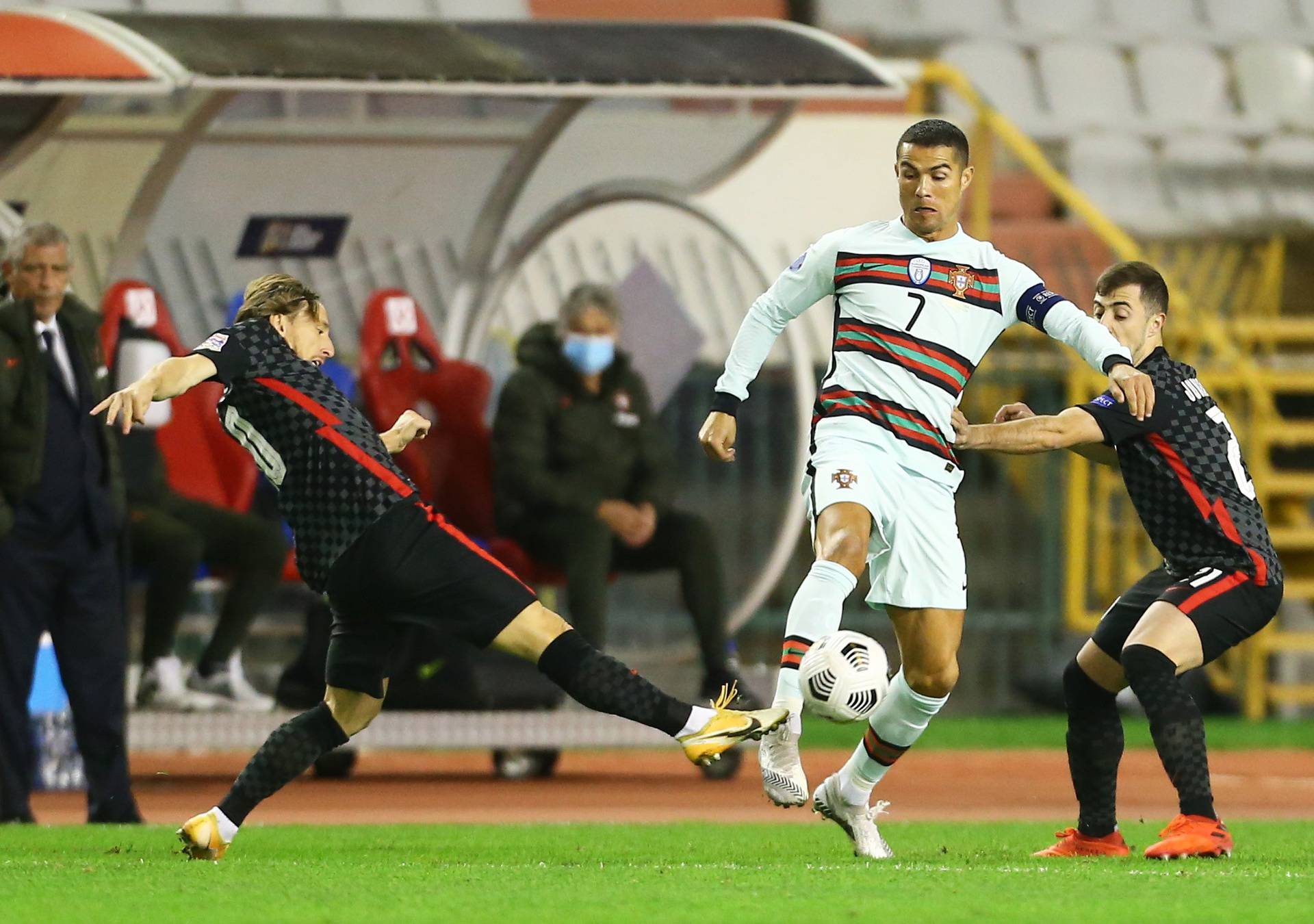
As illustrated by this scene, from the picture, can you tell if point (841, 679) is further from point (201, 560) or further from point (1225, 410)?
point (1225, 410)

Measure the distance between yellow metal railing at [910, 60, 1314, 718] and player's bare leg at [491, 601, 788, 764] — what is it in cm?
945

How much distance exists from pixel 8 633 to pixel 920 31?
12.4m

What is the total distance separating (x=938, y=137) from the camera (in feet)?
23.7

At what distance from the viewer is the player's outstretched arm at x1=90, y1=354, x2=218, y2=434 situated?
6.40 m

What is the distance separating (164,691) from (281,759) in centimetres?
408

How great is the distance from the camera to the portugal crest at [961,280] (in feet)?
24.0

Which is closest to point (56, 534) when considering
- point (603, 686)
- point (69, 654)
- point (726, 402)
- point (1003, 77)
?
point (69, 654)

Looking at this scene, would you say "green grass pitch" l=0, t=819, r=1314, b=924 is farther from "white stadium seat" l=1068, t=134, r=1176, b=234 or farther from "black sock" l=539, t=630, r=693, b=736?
"white stadium seat" l=1068, t=134, r=1176, b=234

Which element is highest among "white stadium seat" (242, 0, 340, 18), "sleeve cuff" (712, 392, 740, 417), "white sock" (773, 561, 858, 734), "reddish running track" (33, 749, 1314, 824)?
"white stadium seat" (242, 0, 340, 18)

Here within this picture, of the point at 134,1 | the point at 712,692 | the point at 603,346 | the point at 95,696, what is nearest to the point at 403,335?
the point at 603,346

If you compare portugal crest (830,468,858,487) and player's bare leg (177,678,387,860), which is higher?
portugal crest (830,468,858,487)

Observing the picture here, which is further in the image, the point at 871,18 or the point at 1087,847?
the point at 871,18

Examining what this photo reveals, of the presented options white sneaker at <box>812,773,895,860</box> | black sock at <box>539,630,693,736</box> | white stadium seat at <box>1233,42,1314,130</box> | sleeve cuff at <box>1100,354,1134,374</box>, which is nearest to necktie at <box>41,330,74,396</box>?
black sock at <box>539,630,693,736</box>

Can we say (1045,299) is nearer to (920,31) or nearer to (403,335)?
(403,335)
